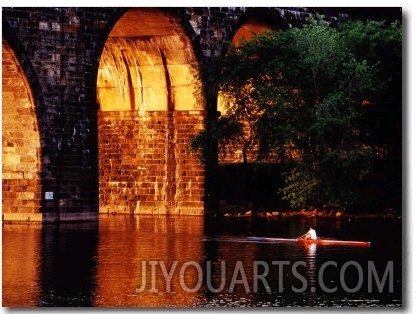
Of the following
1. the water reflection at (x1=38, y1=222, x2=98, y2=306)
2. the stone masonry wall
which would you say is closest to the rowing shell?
the water reflection at (x1=38, y1=222, x2=98, y2=306)

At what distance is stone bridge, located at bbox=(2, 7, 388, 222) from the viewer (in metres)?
35.1

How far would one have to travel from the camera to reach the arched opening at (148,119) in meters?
40.2

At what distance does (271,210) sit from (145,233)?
380 inches

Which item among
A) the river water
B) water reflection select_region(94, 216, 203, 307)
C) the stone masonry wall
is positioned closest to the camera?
the river water

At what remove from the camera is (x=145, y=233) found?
32.6m

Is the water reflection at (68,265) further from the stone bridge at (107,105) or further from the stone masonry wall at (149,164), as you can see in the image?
the stone masonry wall at (149,164)

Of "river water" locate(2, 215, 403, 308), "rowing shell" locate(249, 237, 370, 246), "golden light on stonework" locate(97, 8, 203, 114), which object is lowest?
"river water" locate(2, 215, 403, 308)

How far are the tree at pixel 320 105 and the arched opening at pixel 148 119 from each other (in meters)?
1.92

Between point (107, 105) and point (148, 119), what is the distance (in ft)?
5.88

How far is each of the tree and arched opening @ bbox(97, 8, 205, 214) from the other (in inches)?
75.6

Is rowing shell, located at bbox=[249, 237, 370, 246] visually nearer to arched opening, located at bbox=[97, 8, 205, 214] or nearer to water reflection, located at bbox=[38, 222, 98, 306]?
water reflection, located at bbox=[38, 222, 98, 306]

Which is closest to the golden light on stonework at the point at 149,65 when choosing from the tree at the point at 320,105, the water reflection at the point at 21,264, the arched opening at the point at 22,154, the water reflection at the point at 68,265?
the tree at the point at 320,105

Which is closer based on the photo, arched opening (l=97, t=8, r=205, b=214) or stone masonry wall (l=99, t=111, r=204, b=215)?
arched opening (l=97, t=8, r=205, b=214)
